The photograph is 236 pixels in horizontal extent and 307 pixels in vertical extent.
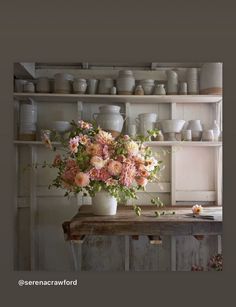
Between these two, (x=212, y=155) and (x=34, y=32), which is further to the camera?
(x=212, y=155)

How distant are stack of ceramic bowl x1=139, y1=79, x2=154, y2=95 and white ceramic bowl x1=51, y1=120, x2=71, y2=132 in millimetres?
249

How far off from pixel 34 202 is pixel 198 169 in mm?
490

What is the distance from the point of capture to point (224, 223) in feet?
3.08

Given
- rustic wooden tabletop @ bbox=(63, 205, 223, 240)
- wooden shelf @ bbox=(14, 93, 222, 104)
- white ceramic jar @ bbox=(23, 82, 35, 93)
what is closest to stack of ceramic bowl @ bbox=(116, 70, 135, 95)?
wooden shelf @ bbox=(14, 93, 222, 104)

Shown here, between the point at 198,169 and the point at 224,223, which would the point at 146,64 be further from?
the point at 224,223

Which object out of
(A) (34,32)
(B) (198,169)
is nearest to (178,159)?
(B) (198,169)

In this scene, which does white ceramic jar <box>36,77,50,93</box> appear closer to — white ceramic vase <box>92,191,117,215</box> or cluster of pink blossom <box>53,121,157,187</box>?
cluster of pink blossom <box>53,121,157,187</box>

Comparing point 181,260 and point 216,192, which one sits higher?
point 216,192

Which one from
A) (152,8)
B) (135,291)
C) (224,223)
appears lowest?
(135,291)

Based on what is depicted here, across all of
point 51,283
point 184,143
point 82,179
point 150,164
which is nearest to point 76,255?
point 51,283

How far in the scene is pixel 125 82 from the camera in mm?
1048

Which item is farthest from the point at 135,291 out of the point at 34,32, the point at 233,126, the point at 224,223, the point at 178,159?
the point at 34,32

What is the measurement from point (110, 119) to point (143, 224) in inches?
12.2

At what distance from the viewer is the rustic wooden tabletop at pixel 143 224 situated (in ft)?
3.26
